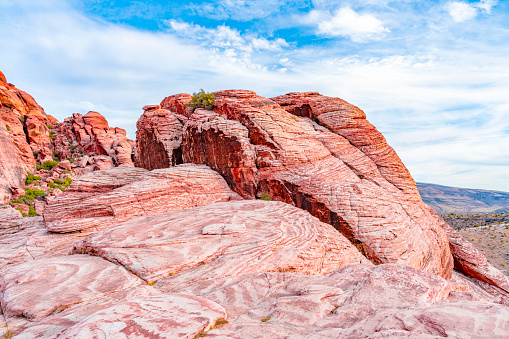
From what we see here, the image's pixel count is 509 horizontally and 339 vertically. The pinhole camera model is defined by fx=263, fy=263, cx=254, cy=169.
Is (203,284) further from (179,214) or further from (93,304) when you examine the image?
(179,214)

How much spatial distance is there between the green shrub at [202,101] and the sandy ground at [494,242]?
3624 centimetres

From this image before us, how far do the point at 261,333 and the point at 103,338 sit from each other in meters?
2.56


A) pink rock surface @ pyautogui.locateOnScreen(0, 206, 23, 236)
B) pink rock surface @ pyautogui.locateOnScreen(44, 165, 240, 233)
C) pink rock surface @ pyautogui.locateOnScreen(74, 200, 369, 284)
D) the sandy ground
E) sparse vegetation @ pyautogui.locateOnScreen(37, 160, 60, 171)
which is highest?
sparse vegetation @ pyautogui.locateOnScreen(37, 160, 60, 171)

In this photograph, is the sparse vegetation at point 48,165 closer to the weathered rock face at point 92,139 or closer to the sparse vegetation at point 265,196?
the weathered rock face at point 92,139

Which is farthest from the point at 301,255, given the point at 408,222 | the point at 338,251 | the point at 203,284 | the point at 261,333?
the point at 408,222

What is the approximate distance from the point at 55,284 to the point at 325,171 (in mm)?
14860

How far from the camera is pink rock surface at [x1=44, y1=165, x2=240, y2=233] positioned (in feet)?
45.7

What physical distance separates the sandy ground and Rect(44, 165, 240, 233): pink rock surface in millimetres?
34579

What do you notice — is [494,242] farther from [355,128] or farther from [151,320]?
[151,320]

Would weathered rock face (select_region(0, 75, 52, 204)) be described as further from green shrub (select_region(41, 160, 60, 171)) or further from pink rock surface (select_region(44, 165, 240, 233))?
pink rock surface (select_region(44, 165, 240, 233))

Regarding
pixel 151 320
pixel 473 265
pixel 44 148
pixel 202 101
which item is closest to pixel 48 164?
pixel 44 148

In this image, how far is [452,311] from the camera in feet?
13.9

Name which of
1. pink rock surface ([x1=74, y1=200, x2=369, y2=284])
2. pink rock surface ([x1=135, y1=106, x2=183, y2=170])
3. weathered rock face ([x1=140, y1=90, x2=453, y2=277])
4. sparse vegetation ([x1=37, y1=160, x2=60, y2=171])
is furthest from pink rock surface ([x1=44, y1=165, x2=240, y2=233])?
sparse vegetation ([x1=37, y1=160, x2=60, y2=171])

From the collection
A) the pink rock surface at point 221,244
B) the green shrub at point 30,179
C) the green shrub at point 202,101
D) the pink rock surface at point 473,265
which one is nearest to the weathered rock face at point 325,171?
the green shrub at point 202,101
